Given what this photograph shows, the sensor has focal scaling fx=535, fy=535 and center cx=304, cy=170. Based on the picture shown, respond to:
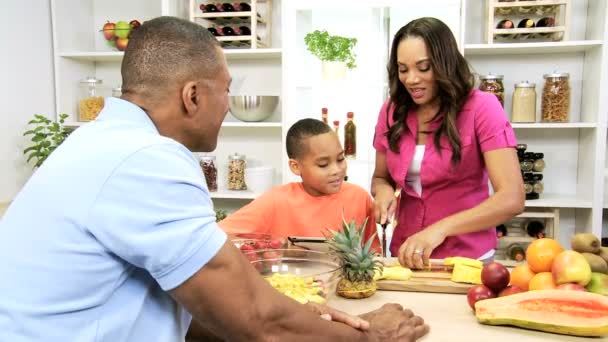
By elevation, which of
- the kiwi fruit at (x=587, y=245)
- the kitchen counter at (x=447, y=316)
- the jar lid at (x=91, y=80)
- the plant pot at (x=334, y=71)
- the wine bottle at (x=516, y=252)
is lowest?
the wine bottle at (x=516, y=252)

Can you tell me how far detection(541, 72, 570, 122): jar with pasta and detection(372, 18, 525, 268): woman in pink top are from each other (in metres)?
1.20

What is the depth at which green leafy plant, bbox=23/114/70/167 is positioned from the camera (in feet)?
9.46

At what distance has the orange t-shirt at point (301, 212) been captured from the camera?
1.98 m

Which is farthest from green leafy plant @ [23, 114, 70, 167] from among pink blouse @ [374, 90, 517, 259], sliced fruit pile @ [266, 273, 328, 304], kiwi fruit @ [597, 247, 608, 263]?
kiwi fruit @ [597, 247, 608, 263]

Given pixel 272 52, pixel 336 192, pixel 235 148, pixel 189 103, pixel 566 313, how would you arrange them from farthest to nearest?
pixel 235 148 → pixel 272 52 → pixel 336 192 → pixel 566 313 → pixel 189 103

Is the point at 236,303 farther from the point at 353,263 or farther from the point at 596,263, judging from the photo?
the point at 596,263

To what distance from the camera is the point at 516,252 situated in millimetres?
2766

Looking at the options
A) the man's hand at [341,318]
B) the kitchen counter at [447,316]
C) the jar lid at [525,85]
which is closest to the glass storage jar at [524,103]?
the jar lid at [525,85]

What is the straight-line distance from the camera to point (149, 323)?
0.77 m

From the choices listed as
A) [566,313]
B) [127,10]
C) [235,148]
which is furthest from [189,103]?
[127,10]

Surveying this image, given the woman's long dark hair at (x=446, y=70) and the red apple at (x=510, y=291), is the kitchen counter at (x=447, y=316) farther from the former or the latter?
the woman's long dark hair at (x=446, y=70)

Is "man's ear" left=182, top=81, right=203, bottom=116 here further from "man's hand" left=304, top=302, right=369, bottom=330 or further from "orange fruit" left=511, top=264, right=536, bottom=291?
"orange fruit" left=511, top=264, right=536, bottom=291

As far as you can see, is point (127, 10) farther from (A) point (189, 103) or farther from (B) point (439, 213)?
(A) point (189, 103)

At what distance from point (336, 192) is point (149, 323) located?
1.30 meters
